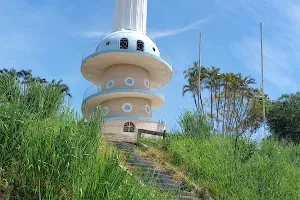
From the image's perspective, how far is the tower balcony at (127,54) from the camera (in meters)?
24.2

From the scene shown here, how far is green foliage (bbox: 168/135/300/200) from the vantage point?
294 inches

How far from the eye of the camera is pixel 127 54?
24172 millimetres

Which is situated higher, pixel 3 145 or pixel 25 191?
pixel 3 145

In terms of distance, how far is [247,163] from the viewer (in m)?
8.45

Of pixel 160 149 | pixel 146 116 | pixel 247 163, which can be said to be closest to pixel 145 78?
pixel 146 116

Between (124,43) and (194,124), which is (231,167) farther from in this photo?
(124,43)

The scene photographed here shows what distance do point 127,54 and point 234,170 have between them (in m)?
17.0

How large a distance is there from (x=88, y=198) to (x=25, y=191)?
85cm

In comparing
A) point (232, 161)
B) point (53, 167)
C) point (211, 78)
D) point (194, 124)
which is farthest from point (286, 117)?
point (53, 167)

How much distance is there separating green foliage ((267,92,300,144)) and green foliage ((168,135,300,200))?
18425 millimetres

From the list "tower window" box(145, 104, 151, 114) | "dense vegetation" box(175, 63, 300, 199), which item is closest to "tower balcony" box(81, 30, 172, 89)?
"tower window" box(145, 104, 151, 114)

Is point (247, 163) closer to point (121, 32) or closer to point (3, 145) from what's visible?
point (3, 145)

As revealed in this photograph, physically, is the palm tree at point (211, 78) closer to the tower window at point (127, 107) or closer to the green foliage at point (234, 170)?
the tower window at point (127, 107)

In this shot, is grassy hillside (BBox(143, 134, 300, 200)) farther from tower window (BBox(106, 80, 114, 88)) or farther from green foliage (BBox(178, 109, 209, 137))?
tower window (BBox(106, 80, 114, 88))
